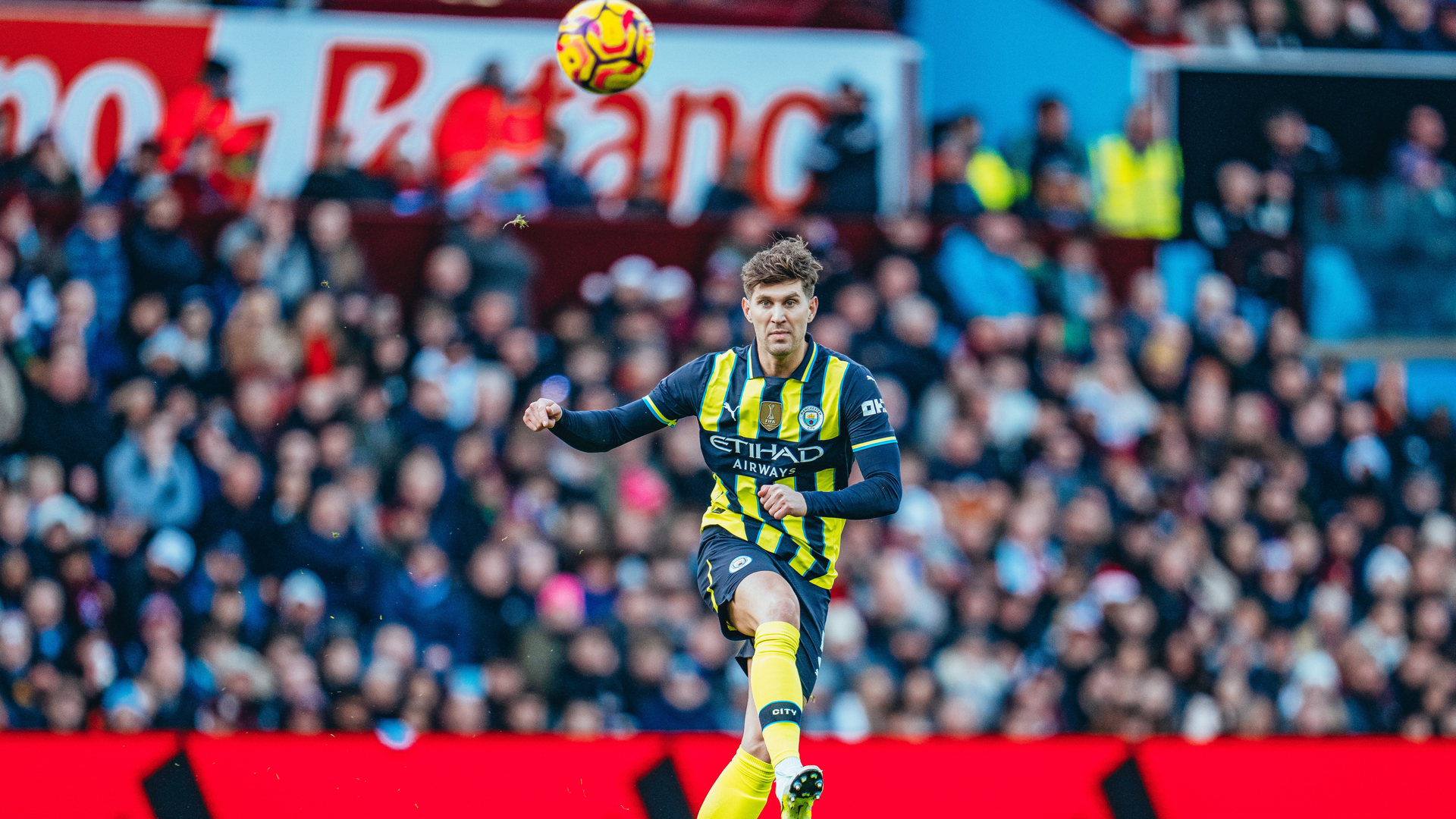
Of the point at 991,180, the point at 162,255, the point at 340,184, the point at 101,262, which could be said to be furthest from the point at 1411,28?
the point at 101,262

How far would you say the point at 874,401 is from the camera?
567 centimetres

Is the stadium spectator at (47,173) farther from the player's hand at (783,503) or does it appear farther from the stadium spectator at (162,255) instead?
the player's hand at (783,503)

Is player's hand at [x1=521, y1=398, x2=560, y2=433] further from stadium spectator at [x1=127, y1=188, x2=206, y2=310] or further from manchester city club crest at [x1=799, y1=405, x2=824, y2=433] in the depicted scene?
stadium spectator at [x1=127, y1=188, x2=206, y2=310]

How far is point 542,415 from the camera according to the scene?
222 inches

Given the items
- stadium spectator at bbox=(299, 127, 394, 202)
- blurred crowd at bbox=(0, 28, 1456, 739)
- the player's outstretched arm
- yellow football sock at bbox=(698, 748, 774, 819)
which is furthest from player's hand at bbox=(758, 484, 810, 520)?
stadium spectator at bbox=(299, 127, 394, 202)

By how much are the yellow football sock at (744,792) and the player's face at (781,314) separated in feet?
4.93

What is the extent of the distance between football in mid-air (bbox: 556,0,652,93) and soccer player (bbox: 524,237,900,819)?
67.6 inches

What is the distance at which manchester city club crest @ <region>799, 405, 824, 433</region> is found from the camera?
5699mm

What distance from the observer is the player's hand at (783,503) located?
16.9 ft

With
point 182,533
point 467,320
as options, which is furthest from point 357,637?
point 467,320

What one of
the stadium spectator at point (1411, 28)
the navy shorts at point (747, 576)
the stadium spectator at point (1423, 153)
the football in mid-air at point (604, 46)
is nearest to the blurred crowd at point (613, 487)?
the stadium spectator at point (1423, 153)

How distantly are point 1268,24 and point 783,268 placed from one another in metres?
10.6

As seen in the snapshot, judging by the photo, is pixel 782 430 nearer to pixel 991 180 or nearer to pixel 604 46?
pixel 604 46

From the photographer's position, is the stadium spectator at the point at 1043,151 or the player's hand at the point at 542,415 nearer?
the player's hand at the point at 542,415
